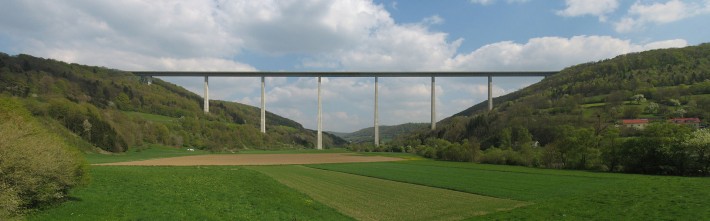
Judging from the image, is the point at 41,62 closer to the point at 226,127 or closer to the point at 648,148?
the point at 226,127

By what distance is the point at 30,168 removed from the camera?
15.2m

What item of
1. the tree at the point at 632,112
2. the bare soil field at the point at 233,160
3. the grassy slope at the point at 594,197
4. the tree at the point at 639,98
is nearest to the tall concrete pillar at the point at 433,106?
the tree at the point at 639,98

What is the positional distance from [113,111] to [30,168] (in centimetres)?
9173

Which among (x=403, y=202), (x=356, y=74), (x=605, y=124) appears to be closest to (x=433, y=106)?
(x=356, y=74)

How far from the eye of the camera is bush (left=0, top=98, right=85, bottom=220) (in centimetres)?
1422

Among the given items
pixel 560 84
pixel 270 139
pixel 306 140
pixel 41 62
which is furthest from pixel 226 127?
pixel 560 84

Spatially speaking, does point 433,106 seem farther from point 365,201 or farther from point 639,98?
point 365,201

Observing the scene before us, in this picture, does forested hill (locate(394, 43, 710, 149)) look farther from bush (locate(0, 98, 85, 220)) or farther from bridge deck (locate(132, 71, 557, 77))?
bush (locate(0, 98, 85, 220))

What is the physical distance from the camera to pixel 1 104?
21.4m

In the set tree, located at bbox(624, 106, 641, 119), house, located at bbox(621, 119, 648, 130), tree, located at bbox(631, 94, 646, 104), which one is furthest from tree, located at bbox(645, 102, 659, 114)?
house, located at bbox(621, 119, 648, 130)

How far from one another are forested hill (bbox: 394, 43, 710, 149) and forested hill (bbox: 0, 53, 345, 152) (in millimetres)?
53084

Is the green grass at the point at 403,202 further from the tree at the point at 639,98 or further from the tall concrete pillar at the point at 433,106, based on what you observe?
the tall concrete pillar at the point at 433,106

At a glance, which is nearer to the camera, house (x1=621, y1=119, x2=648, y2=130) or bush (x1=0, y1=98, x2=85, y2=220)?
bush (x1=0, y1=98, x2=85, y2=220)

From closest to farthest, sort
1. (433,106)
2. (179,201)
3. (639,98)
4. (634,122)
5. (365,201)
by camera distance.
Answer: (179,201), (365,201), (634,122), (639,98), (433,106)
